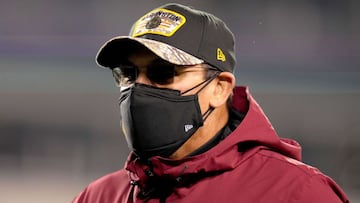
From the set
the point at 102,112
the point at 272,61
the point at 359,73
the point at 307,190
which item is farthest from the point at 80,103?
the point at 307,190

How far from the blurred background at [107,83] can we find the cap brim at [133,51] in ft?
2.85

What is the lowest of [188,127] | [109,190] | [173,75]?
[109,190]

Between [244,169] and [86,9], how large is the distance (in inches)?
50.6

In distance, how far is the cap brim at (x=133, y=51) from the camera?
1.11 metres

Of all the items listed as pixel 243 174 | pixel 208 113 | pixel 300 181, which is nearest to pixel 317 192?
pixel 300 181

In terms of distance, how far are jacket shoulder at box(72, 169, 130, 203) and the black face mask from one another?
162 mm

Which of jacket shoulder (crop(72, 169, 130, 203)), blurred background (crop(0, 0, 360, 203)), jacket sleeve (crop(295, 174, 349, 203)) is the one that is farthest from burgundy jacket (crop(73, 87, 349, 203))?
blurred background (crop(0, 0, 360, 203))

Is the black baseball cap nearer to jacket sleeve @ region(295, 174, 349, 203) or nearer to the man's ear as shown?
the man's ear

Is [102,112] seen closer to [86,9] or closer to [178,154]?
[86,9]

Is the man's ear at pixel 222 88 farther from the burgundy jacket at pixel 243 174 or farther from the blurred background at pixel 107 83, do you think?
the blurred background at pixel 107 83

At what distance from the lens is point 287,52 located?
2.13 meters

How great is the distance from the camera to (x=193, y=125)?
45.3 inches

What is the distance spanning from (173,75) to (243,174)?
0.77 feet

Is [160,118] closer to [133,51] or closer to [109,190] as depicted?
[133,51]
